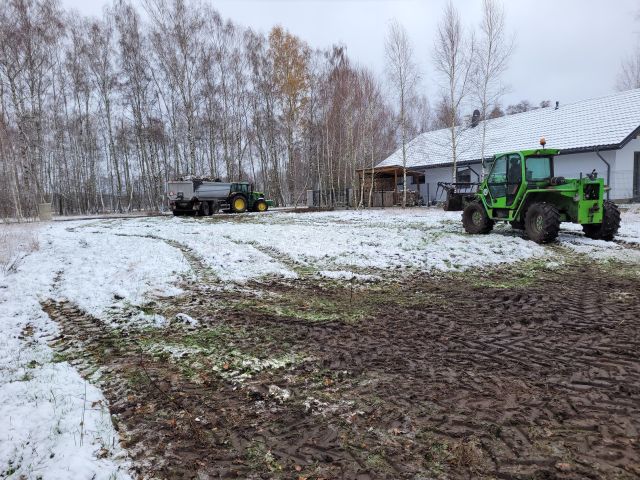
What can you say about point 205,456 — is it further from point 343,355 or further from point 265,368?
point 343,355

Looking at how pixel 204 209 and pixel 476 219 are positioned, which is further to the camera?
pixel 204 209

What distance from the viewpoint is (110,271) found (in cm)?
704

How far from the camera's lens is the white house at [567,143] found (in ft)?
69.5

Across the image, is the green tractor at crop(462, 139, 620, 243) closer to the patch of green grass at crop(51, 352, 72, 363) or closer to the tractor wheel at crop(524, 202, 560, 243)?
the tractor wheel at crop(524, 202, 560, 243)

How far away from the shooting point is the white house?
69.5ft

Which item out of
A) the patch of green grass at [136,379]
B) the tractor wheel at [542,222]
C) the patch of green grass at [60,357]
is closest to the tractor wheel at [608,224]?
the tractor wheel at [542,222]

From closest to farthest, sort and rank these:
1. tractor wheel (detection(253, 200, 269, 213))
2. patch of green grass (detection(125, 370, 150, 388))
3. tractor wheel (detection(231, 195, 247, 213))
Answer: patch of green grass (detection(125, 370, 150, 388)) → tractor wheel (detection(231, 195, 247, 213)) → tractor wheel (detection(253, 200, 269, 213))

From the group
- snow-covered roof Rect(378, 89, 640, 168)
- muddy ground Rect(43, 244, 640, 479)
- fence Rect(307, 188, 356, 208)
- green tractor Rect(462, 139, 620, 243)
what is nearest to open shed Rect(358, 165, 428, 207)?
fence Rect(307, 188, 356, 208)

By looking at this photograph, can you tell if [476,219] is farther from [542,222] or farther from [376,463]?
[376,463]

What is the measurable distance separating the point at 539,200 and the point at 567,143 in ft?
51.2

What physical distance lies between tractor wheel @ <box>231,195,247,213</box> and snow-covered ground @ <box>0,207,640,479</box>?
35.1 ft

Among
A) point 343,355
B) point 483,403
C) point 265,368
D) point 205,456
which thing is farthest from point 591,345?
point 205,456

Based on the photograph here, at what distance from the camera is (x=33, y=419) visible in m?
2.66

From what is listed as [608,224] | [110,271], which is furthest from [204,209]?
[608,224]
